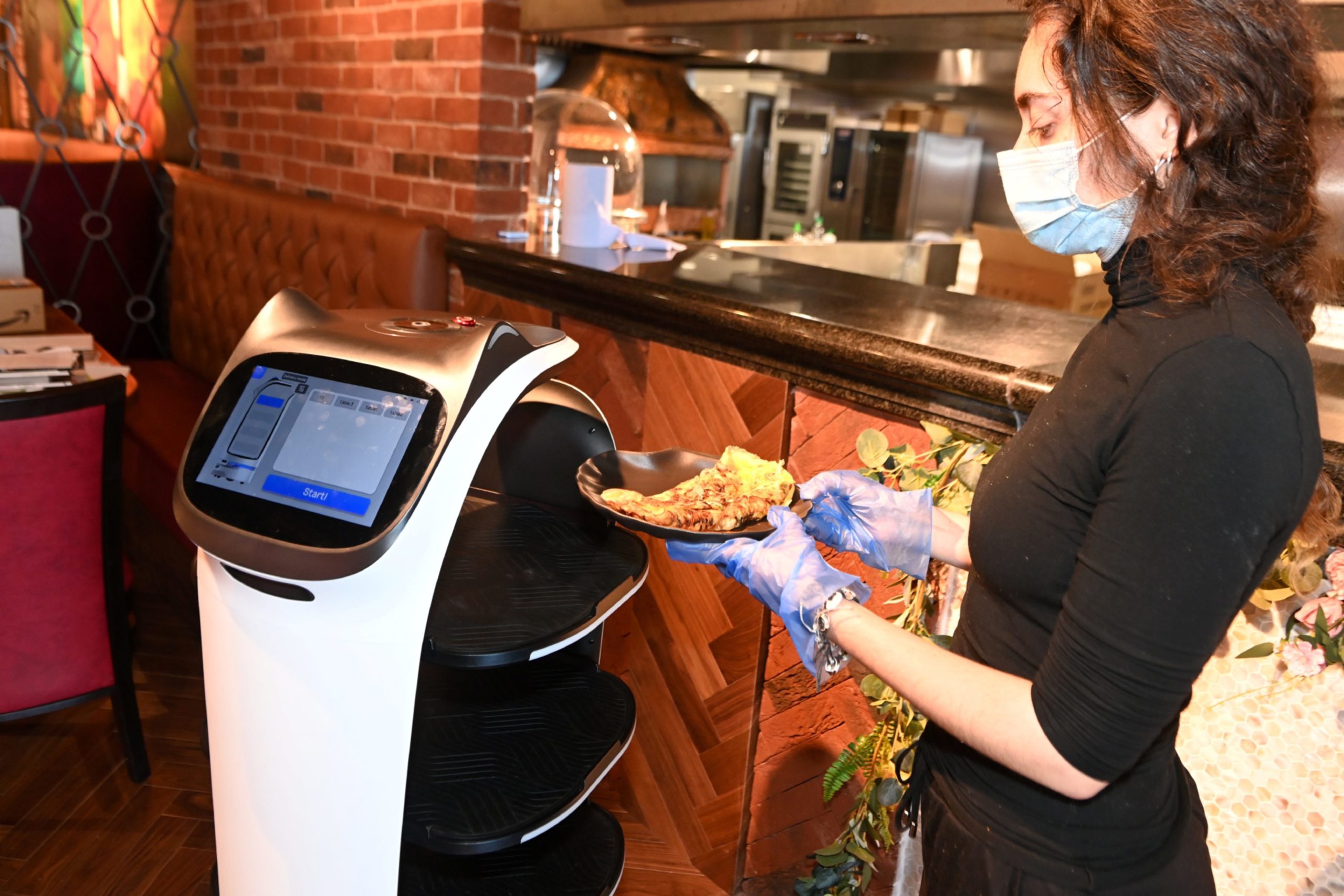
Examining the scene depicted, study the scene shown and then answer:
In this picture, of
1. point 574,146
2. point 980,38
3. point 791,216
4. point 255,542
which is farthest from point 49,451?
point 791,216

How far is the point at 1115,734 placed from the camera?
0.85 m

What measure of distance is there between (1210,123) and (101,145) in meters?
4.44

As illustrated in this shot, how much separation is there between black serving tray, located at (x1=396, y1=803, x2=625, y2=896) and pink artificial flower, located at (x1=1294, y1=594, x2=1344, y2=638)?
1.04 m

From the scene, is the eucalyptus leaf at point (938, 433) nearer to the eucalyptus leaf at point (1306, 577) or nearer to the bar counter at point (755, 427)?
the bar counter at point (755, 427)

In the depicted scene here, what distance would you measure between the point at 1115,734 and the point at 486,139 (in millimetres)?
2427

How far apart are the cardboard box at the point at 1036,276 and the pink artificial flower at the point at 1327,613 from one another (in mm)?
2506

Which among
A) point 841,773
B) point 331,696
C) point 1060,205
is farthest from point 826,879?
point 1060,205

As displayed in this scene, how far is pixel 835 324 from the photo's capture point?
1.78 meters

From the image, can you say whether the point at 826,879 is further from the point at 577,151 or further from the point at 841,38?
the point at 577,151

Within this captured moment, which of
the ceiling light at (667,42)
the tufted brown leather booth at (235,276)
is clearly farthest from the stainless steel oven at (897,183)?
the tufted brown leather booth at (235,276)

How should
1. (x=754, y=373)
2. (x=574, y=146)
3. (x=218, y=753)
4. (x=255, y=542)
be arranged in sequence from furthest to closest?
(x=574, y=146), (x=754, y=373), (x=218, y=753), (x=255, y=542)

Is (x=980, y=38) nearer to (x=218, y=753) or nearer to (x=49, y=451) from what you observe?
(x=218, y=753)

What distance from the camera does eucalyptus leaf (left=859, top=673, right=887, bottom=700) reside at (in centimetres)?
167

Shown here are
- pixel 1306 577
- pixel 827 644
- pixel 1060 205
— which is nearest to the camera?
pixel 1060 205
